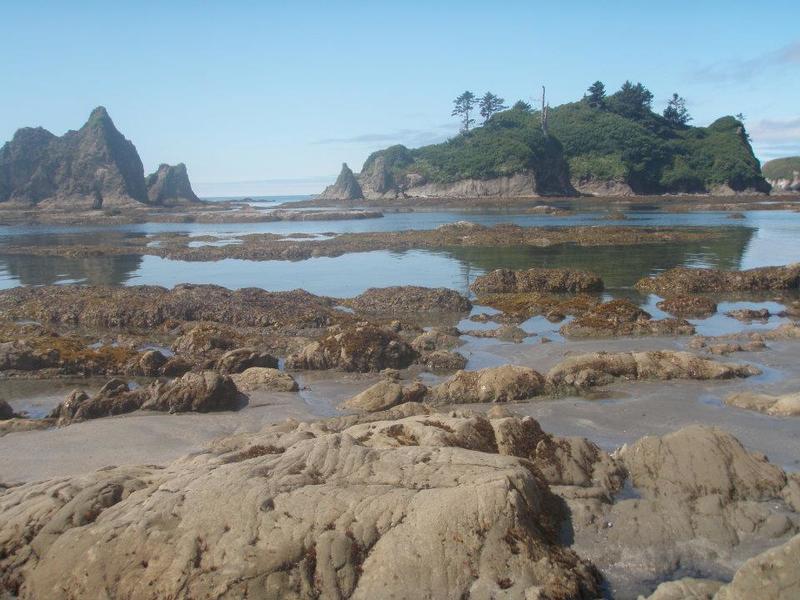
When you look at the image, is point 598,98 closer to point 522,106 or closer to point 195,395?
point 522,106

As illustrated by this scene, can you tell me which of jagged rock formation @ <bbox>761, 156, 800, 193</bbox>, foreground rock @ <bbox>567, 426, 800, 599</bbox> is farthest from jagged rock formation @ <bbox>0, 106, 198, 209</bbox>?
jagged rock formation @ <bbox>761, 156, 800, 193</bbox>

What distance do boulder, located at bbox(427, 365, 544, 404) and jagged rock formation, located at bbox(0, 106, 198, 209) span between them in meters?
88.6

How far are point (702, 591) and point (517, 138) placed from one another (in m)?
98.2

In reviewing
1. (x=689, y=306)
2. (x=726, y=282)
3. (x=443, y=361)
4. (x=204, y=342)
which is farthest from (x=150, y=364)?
(x=726, y=282)

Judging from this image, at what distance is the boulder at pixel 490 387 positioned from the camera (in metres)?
11.0

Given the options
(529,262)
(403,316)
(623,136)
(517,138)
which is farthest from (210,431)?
(623,136)

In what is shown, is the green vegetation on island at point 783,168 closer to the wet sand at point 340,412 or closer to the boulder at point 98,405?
the wet sand at point 340,412

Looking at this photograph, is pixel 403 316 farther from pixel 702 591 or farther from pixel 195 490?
pixel 702 591

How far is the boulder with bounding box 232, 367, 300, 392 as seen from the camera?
38.8 feet

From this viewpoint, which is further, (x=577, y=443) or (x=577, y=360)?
(x=577, y=360)

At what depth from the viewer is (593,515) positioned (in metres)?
6.59

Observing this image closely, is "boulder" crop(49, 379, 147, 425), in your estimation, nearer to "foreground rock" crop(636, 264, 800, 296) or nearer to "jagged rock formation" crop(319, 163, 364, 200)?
"foreground rock" crop(636, 264, 800, 296)

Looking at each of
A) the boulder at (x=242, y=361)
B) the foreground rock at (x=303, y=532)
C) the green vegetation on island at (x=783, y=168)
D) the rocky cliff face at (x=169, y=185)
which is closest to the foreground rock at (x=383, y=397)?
the boulder at (x=242, y=361)

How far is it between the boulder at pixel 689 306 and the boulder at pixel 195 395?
12.4 metres
